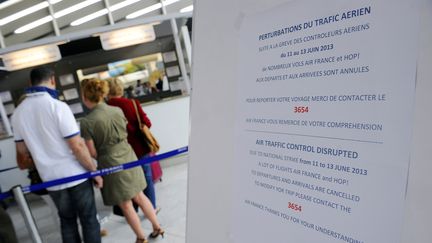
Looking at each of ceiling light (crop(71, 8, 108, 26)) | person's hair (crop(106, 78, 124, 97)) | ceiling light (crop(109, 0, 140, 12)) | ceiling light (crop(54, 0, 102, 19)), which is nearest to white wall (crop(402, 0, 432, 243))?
person's hair (crop(106, 78, 124, 97))

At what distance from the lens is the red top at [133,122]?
2992mm

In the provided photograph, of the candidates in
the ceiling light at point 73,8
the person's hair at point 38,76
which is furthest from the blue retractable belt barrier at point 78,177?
the ceiling light at point 73,8

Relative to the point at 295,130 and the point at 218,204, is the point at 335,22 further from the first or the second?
the point at 218,204

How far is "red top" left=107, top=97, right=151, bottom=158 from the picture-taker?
2.99 m

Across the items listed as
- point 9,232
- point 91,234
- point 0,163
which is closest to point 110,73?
point 0,163

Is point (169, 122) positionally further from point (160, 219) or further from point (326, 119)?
point (326, 119)

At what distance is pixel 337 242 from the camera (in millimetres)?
510

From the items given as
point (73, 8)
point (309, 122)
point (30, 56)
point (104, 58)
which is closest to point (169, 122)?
point (104, 58)

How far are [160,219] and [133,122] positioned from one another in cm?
111

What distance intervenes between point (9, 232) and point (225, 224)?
1.79 metres

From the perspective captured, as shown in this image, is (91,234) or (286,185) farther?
(91,234)

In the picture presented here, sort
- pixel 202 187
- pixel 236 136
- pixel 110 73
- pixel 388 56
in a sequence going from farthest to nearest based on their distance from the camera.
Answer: pixel 110 73, pixel 202 187, pixel 236 136, pixel 388 56

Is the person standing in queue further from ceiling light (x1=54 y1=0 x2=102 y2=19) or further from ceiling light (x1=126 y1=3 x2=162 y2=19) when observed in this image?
ceiling light (x1=54 y1=0 x2=102 y2=19)

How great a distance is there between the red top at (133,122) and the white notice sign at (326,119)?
8.03ft
